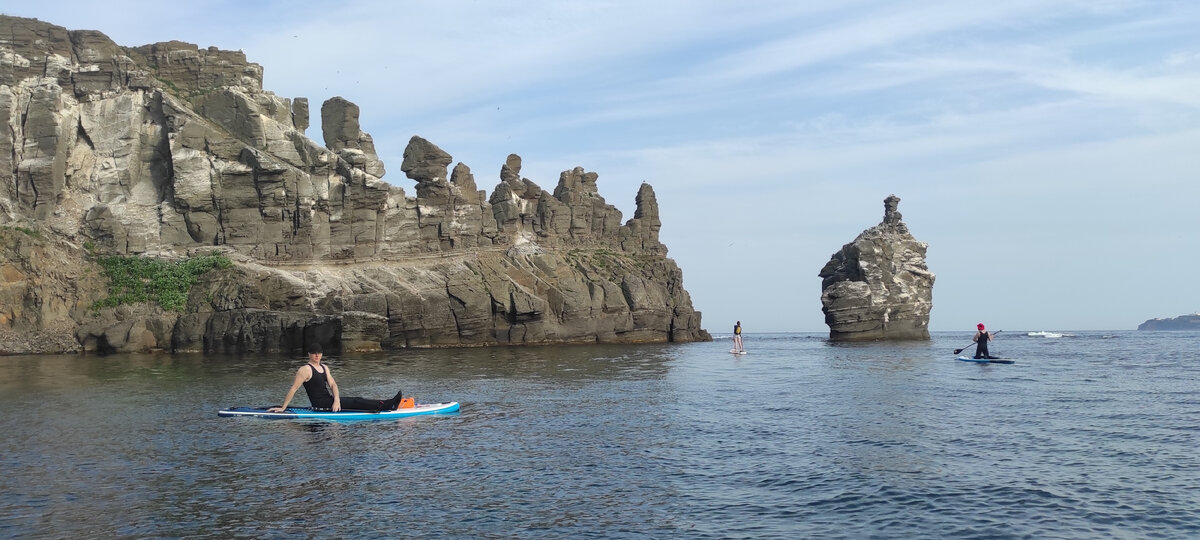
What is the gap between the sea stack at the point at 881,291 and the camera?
93438 mm

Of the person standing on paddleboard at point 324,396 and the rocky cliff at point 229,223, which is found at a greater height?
the rocky cliff at point 229,223

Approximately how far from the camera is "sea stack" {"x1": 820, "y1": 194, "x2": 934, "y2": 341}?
93438mm

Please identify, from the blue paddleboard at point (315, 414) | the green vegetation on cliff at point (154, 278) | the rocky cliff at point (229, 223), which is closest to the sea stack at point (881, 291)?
the rocky cliff at point (229, 223)

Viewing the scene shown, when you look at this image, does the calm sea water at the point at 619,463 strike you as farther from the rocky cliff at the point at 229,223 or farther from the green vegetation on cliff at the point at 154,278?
the green vegetation on cliff at the point at 154,278

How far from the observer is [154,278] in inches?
2712

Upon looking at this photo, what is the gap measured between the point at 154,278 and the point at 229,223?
304 inches

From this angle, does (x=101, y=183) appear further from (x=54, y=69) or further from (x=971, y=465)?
(x=971, y=465)

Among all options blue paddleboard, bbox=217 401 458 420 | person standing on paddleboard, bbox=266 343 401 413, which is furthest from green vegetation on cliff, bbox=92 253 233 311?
person standing on paddleboard, bbox=266 343 401 413

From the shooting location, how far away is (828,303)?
314ft

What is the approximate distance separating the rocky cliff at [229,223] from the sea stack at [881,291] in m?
21.8

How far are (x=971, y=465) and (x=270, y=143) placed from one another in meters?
69.6

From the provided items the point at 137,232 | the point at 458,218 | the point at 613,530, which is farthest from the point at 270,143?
the point at 613,530

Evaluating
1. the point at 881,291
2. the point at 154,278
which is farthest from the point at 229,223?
the point at 881,291

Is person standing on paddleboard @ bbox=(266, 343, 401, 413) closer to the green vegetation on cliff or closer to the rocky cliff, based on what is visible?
the rocky cliff
